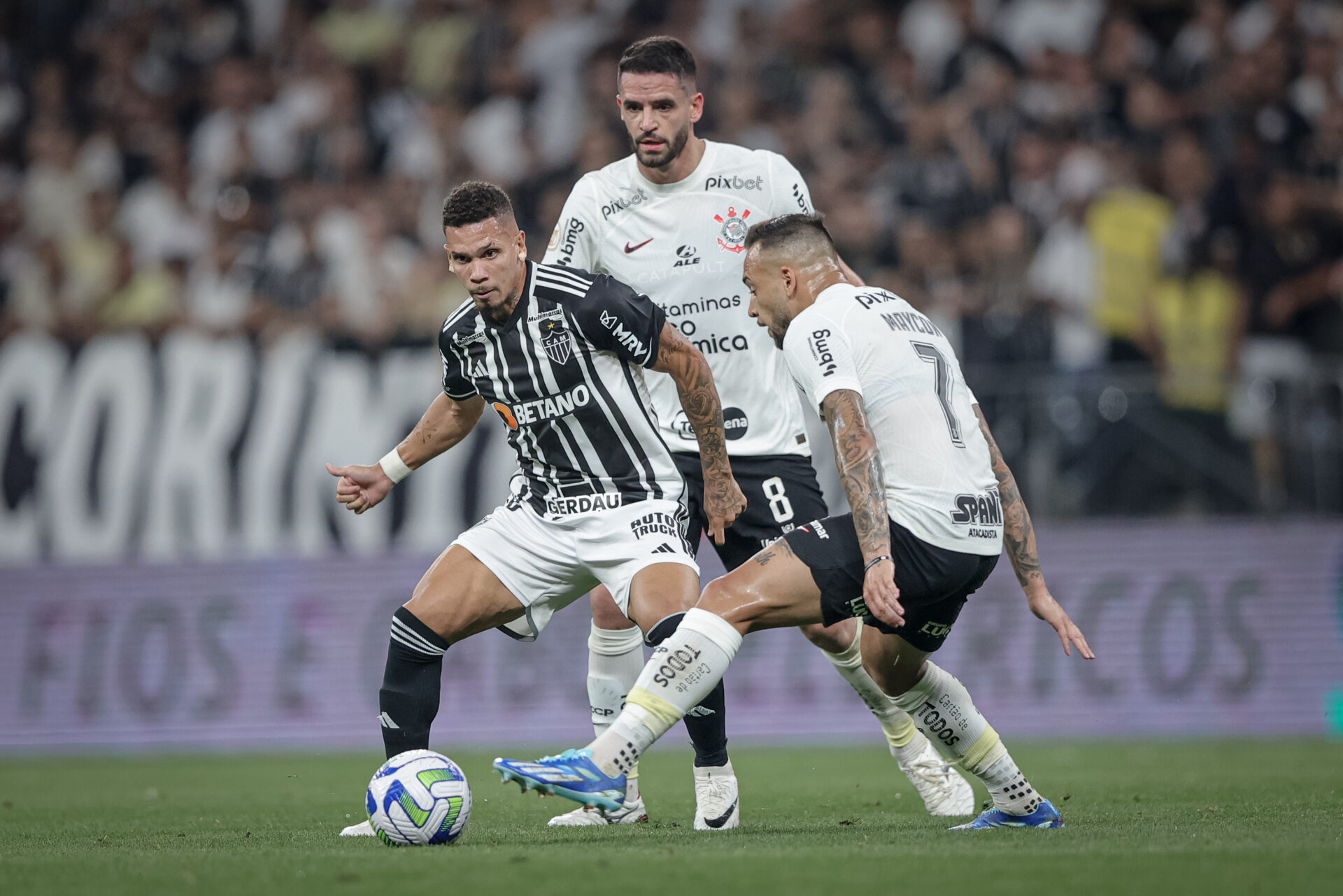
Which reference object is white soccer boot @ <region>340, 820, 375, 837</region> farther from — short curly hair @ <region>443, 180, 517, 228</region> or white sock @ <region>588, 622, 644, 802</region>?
short curly hair @ <region>443, 180, 517, 228</region>

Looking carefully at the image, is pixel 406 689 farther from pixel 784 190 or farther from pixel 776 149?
pixel 776 149

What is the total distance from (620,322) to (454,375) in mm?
813

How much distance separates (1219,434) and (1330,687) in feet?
6.75

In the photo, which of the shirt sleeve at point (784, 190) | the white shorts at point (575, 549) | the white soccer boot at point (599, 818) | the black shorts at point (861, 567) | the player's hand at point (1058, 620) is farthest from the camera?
the shirt sleeve at point (784, 190)

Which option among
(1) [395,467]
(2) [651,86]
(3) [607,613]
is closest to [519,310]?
(1) [395,467]

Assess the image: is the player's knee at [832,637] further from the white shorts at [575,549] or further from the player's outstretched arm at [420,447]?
the player's outstretched arm at [420,447]

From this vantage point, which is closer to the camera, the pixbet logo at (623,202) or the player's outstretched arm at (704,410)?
the player's outstretched arm at (704,410)

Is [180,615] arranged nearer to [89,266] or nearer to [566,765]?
[89,266]

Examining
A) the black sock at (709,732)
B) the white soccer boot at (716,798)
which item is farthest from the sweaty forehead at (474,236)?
the white soccer boot at (716,798)

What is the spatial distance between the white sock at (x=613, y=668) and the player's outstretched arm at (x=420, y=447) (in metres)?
1.13

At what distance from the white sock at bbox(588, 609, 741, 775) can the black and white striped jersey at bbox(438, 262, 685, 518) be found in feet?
3.46

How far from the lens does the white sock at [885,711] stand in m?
7.05

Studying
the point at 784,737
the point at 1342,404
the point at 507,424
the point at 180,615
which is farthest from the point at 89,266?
the point at 1342,404

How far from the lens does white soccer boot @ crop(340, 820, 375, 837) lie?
6.31m
